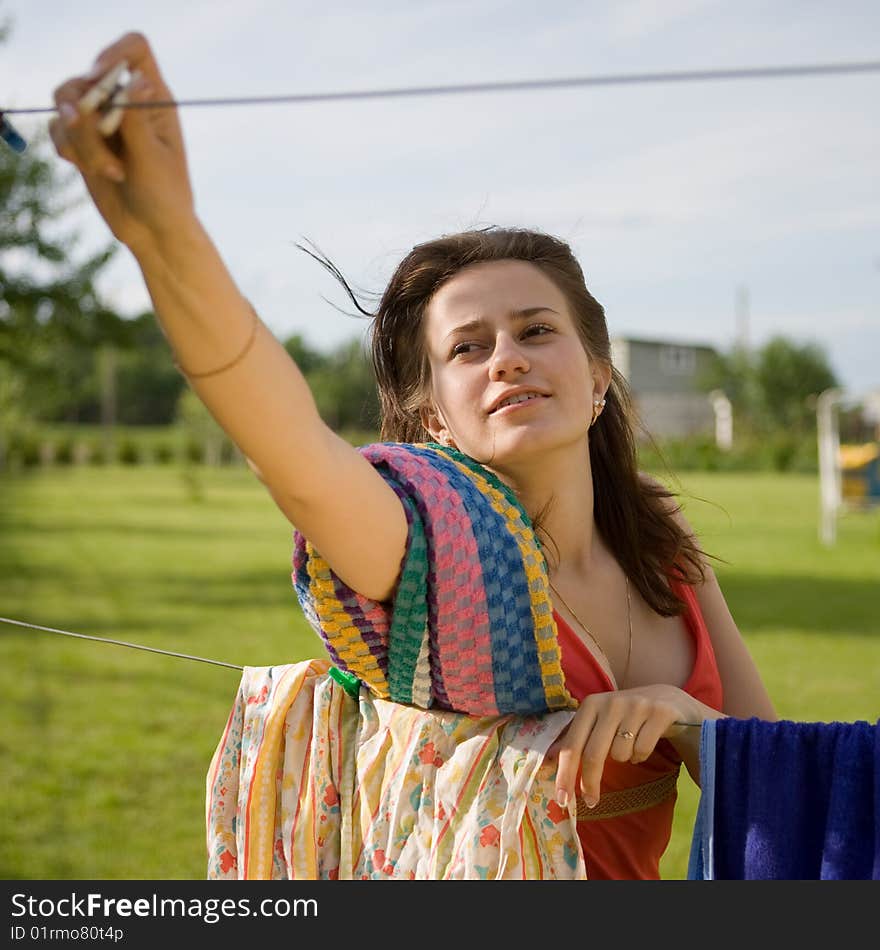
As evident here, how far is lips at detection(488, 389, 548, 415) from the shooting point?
175 centimetres

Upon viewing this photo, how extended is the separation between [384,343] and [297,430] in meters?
0.83

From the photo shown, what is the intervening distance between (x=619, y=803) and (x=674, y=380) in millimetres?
60937

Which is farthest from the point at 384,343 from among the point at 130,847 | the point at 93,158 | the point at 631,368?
the point at 631,368

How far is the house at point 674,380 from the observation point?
187 feet

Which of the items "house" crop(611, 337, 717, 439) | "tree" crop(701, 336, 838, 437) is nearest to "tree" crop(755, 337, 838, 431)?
"tree" crop(701, 336, 838, 437)

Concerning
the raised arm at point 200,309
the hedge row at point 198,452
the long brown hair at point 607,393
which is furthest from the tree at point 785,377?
the raised arm at point 200,309

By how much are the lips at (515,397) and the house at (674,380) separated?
2086 inches

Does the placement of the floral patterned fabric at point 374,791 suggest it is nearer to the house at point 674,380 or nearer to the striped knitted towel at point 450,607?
the striped knitted towel at point 450,607

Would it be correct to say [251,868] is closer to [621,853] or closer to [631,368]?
[621,853]

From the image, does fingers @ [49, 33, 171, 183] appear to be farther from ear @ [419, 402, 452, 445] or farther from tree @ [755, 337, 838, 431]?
tree @ [755, 337, 838, 431]

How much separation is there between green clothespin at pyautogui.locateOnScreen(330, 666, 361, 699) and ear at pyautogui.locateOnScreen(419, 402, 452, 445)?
16.2 inches

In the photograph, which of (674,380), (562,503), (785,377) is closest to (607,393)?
(562,503)

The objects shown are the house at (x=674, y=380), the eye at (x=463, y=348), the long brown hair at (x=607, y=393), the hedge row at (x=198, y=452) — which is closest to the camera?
the eye at (x=463, y=348)

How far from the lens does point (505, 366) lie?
1.75 meters
